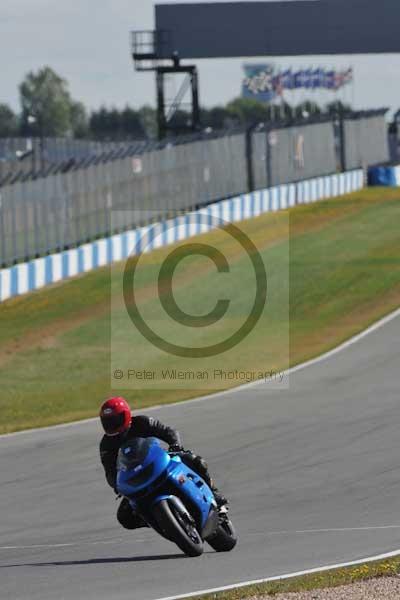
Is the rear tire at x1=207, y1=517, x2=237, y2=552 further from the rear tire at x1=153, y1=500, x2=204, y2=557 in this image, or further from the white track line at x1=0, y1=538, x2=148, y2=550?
the white track line at x1=0, y1=538, x2=148, y2=550

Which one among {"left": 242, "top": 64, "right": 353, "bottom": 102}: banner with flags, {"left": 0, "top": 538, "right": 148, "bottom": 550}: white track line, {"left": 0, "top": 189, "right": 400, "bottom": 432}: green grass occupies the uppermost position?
{"left": 242, "top": 64, "right": 353, "bottom": 102}: banner with flags

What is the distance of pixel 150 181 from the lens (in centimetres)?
4481

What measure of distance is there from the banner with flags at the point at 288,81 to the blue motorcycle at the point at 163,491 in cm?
7988

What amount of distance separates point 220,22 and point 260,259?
28082mm

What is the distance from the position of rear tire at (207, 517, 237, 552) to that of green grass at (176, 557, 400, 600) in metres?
1.42

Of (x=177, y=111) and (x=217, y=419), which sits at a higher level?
(x=177, y=111)

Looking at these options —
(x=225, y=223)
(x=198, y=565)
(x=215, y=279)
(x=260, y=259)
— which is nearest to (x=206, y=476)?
(x=198, y=565)

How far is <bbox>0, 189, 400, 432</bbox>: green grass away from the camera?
76.0 ft

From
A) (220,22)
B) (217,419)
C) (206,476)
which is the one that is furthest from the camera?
(220,22)

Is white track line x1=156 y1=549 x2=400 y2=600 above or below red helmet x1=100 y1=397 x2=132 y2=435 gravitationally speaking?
below

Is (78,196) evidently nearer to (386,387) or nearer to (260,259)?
(260,259)

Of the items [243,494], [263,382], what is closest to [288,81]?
[263,382]

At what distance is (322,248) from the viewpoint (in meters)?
40.2

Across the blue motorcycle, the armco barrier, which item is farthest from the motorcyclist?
the armco barrier
